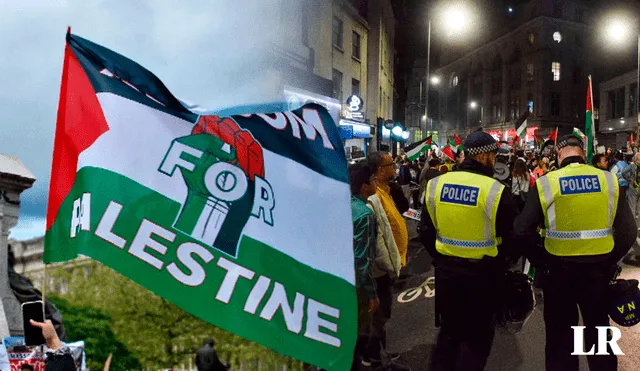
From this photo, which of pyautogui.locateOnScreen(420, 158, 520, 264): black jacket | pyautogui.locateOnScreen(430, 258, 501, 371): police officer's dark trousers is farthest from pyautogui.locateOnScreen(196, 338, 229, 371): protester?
pyautogui.locateOnScreen(420, 158, 520, 264): black jacket

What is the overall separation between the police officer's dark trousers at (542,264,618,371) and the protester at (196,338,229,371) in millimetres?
2322

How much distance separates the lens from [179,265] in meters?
2.25

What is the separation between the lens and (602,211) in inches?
164

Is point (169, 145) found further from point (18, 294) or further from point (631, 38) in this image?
point (631, 38)

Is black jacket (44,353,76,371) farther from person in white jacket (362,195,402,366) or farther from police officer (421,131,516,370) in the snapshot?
person in white jacket (362,195,402,366)

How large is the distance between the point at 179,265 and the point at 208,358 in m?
1.44

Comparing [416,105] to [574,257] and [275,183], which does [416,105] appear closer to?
[574,257]

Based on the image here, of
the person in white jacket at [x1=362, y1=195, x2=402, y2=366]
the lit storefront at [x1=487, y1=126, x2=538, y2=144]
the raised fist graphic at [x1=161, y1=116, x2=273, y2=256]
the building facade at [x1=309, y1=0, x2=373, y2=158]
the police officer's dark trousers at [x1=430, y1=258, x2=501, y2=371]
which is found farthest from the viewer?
the lit storefront at [x1=487, y1=126, x2=538, y2=144]

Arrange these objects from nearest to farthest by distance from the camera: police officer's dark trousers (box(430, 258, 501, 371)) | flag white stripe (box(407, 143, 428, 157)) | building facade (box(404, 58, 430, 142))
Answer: police officer's dark trousers (box(430, 258, 501, 371)) < flag white stripe (box(407, 143, 428, 157)) < building facade (box(404, 58, 430, 142))

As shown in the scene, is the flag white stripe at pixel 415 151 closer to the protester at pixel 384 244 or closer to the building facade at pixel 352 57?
the building facade at pixel 352 57

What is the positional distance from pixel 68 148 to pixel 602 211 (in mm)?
3505

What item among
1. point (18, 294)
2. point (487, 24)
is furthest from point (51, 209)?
point (487, 24)

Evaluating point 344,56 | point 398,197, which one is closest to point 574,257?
point 398,197

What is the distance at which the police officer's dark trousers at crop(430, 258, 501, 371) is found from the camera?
4020 millimetres
